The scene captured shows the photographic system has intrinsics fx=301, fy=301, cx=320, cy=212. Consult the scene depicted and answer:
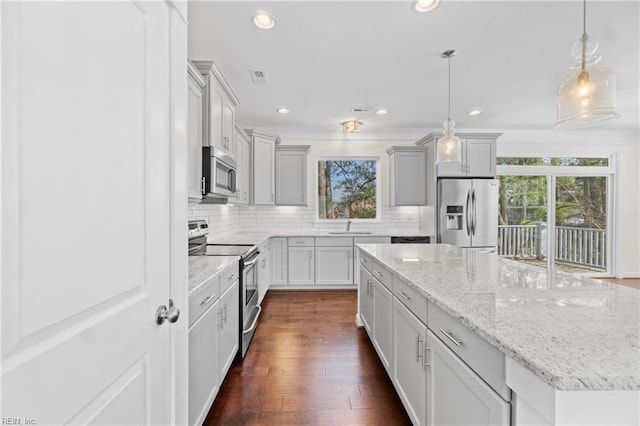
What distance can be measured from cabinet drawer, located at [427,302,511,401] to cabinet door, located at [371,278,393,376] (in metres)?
0.68

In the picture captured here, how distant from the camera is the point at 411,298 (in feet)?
5.12

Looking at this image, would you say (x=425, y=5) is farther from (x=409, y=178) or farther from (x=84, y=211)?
(x=409, y=178)

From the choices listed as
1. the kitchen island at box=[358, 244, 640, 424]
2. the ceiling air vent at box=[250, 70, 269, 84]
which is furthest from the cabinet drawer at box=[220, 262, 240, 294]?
the ceiling air vent at box=[250, 70, 269, 84]

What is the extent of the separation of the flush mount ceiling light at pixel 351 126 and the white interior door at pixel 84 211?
12.5ft

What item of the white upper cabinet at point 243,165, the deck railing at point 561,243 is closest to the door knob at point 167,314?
the white upper cabinet at point 243,165

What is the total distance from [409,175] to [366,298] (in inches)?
107

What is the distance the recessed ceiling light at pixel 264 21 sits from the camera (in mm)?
2134

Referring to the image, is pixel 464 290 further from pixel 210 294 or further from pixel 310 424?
pixel 210 294

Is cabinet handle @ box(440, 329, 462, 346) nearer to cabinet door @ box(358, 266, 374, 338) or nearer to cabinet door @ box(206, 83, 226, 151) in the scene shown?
cabinet door @ box(358, 266, 374, 338)

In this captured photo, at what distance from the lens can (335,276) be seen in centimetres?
458

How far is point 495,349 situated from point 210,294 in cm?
138

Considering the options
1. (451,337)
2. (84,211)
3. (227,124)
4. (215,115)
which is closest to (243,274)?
(215,115)

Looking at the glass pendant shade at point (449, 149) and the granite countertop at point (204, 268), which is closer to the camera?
the granite countertop at point (204, 268)

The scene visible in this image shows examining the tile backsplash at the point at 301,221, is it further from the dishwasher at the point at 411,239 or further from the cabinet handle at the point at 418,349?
the cabinet handle at the point at 418,349
